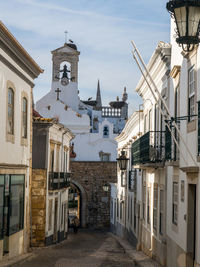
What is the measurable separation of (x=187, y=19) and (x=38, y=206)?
15441 millimetres

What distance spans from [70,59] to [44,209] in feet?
103

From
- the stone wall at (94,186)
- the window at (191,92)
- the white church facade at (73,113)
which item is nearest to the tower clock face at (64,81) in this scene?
the white church facade at (73,113)

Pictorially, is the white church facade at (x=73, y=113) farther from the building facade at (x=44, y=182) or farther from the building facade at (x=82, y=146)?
the building facade at (x=44, y=182)

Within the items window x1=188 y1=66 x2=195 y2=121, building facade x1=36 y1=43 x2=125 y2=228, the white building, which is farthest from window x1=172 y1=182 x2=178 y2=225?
building facade x1=36 y1=43 x2=125 y2=228

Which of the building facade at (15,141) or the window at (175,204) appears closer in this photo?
the window at (175,204)

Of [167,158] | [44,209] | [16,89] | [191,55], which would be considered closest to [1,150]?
[16,89]

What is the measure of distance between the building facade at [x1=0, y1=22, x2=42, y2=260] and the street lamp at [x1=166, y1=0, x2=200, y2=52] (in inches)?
272

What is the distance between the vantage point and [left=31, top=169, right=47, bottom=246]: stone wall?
20578 mm

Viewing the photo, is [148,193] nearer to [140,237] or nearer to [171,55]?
[140,237]

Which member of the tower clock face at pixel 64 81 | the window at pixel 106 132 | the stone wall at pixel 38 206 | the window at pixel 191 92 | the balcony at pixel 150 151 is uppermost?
the tower clock face at pixel 64 81

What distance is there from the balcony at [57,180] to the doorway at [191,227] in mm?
11208

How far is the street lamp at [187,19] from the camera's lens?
247 inches

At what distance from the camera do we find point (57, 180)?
76.0 ft

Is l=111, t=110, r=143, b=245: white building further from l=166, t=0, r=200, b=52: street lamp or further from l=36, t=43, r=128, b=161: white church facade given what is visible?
l=166, t=0, r=200, b=52: street lamp
